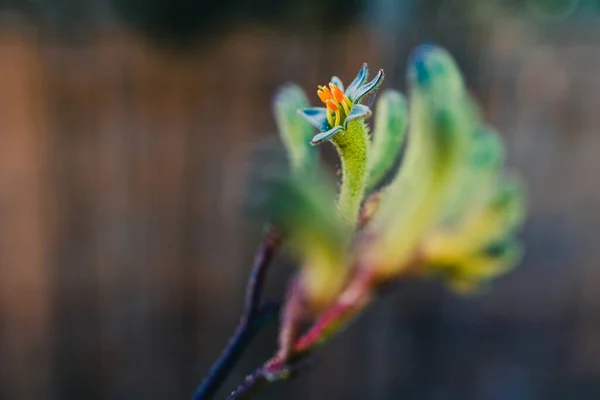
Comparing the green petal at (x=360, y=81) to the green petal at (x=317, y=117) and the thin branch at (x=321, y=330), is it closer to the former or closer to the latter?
the green petal at (x=317, y=117)

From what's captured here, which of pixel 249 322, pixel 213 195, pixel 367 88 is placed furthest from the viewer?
pixel 213 195

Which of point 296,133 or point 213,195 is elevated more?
point 296,133

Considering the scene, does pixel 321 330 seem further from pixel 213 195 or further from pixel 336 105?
pixel 213 195

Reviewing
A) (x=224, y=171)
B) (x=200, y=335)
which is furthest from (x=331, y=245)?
(x=200, y=335)

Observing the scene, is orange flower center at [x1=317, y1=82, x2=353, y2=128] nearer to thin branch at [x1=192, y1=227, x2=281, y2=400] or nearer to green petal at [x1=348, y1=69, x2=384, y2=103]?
green petal at [x1=348, y1=69, x2=384, y2=103]

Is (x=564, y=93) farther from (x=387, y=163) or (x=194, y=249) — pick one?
(x=387, y=163)

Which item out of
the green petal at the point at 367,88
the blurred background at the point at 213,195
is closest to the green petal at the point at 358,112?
the green petal at the point at 367,88

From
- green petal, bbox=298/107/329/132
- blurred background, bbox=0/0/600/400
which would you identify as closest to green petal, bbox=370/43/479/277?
green petal, bbox=298/107/329/132

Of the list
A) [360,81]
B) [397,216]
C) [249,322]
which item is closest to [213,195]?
[397,216]
